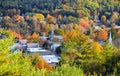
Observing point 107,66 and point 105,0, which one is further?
point 105,0

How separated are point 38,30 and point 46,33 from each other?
1.33 meters

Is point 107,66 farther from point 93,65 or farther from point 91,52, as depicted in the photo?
point 91,52

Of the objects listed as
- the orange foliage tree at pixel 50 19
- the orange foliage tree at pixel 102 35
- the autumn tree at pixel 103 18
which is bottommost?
the autumn tree at pixel 103 18

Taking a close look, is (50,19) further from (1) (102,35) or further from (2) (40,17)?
(1) (102,35)

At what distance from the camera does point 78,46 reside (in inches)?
689

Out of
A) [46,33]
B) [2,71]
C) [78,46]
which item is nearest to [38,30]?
[46,33]

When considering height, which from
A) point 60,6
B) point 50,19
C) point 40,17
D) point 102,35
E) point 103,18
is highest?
point 60,6

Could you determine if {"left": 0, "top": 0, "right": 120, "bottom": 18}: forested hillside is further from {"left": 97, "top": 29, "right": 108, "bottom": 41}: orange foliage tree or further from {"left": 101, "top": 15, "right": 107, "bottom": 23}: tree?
{"left": 97, "top": 29, "right": 108, "bottom": 41}: orange foliage tree

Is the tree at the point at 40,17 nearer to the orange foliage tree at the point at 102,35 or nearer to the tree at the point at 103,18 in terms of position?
the tree at the point at 103,18

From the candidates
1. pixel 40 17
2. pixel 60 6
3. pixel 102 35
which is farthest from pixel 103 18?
pixel 102 35

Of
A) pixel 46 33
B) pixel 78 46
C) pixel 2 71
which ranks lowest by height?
pixel 46 33

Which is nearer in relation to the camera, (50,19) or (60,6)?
(50,19)

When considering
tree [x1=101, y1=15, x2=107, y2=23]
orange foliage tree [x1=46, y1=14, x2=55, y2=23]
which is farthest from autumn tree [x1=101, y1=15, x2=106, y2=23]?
orange foliage tree [x1=46, y1=14, x2=55, y2=23]

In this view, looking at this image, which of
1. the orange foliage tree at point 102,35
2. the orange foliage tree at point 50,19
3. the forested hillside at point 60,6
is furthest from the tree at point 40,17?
the orange foliage tree at point 102,35
